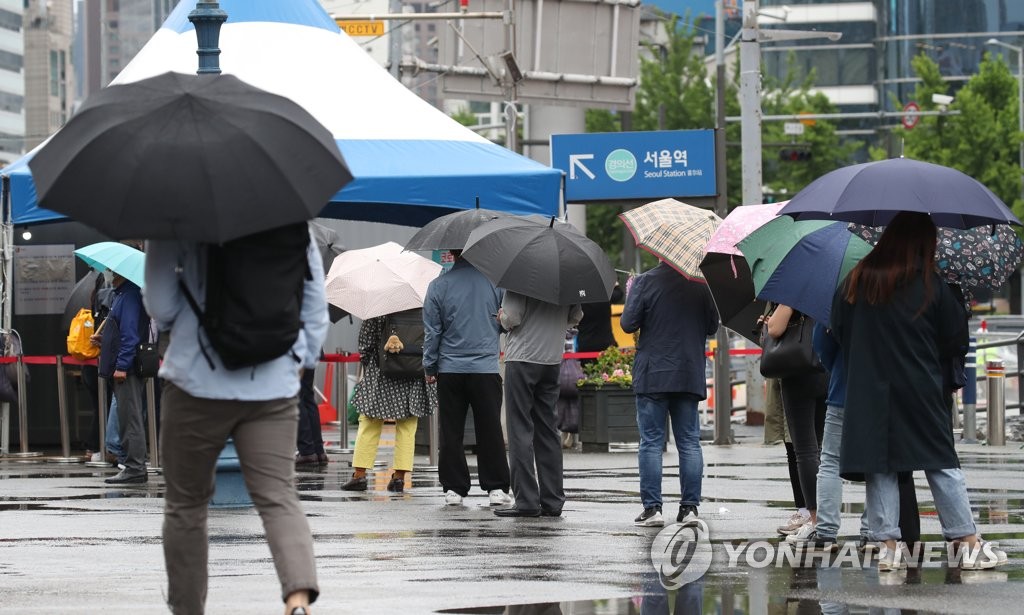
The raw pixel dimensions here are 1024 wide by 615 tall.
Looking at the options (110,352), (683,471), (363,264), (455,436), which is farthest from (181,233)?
(110,352)

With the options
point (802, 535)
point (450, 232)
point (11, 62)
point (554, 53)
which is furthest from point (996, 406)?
point (11, 62)

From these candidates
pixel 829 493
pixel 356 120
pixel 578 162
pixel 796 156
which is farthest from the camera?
pixel 796 156

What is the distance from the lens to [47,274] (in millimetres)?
20641

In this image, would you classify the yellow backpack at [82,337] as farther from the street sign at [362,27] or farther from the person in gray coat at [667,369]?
the street sign at [362,27]

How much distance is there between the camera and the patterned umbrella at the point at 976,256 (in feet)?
30.6

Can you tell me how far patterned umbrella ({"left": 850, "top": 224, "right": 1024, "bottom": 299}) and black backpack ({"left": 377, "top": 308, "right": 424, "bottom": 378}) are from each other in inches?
220

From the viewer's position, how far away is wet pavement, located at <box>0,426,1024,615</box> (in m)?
7.77

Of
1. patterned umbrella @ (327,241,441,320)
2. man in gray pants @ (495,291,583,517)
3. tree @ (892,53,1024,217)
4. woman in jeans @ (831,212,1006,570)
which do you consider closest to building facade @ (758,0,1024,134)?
tree @ (892,53,1024,217)

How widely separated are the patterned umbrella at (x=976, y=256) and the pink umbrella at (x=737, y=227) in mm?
1070

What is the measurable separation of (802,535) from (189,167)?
17.0 ft

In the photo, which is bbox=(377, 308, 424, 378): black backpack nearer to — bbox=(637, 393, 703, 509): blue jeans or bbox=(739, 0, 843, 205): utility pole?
bbox=(637, 393, 703, 509): blue jeans

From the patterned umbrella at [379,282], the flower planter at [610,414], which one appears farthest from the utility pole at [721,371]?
the patterned umbrella at [379,282]

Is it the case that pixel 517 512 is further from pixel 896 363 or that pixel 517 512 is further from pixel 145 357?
pixel 145 357

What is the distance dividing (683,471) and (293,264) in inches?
224
